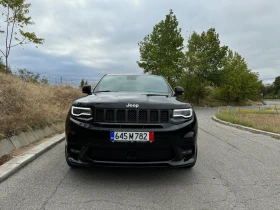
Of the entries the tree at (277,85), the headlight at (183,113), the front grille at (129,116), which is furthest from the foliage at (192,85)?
the tree at (277,85)

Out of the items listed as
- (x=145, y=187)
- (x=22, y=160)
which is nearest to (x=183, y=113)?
(x=145, y=187)

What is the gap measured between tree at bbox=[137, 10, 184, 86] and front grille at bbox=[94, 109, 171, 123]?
27.7 m

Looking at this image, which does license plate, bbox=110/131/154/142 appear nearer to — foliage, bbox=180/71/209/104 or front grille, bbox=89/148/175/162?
front grille, bbox=89/148/175/162

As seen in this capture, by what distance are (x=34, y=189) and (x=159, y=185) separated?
162 centimetres

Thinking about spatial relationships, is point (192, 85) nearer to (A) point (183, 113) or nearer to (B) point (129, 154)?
(A) point (183, 113)

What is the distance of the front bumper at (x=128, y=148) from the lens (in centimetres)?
336

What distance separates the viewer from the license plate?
3334mm

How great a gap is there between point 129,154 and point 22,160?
6.62ft

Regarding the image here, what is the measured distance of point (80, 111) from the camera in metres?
3.63

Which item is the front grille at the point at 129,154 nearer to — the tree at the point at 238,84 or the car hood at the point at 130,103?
the car hood at the point at 130,103

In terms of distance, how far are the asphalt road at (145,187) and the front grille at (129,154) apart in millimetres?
378

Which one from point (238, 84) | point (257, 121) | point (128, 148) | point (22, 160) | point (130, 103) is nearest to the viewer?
point (128, 148)

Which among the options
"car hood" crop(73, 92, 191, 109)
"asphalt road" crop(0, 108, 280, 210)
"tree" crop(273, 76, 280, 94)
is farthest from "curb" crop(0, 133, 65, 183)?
"tree" crop(273, 76, 280, 94)

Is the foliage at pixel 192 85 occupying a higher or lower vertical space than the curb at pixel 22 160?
higher
